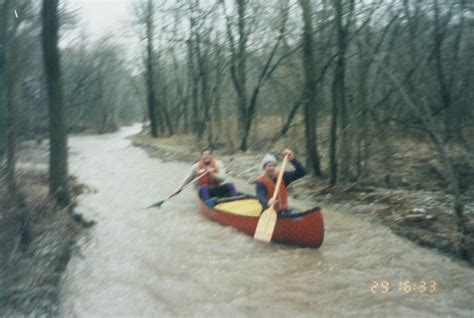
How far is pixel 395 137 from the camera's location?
15.1 metres

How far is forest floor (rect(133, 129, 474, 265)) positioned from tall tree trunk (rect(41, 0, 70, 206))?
18.0 feet

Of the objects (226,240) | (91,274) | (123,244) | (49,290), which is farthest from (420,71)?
(49,290)

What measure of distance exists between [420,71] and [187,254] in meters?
9.34

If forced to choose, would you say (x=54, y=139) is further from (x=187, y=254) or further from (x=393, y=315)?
(x=393, y=315)

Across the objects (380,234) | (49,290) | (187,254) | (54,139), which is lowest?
(380,234)

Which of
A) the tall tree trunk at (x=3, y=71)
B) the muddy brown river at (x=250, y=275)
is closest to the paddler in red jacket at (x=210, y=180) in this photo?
the muddy brown river at (x=250, y=275)

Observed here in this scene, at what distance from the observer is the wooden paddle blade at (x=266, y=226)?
7258mm

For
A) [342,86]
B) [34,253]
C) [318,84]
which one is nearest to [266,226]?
[34,253]

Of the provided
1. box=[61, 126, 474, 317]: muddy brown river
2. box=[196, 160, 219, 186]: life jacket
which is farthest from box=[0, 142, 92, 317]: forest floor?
box=[196, 160, 219, 186]: life jacket

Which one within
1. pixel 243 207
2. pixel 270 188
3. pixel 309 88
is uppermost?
pixel 309 88

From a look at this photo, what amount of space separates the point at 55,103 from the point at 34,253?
3.20 m

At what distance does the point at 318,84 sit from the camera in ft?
43.3

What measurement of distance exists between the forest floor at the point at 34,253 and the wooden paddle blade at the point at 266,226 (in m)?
2.84
